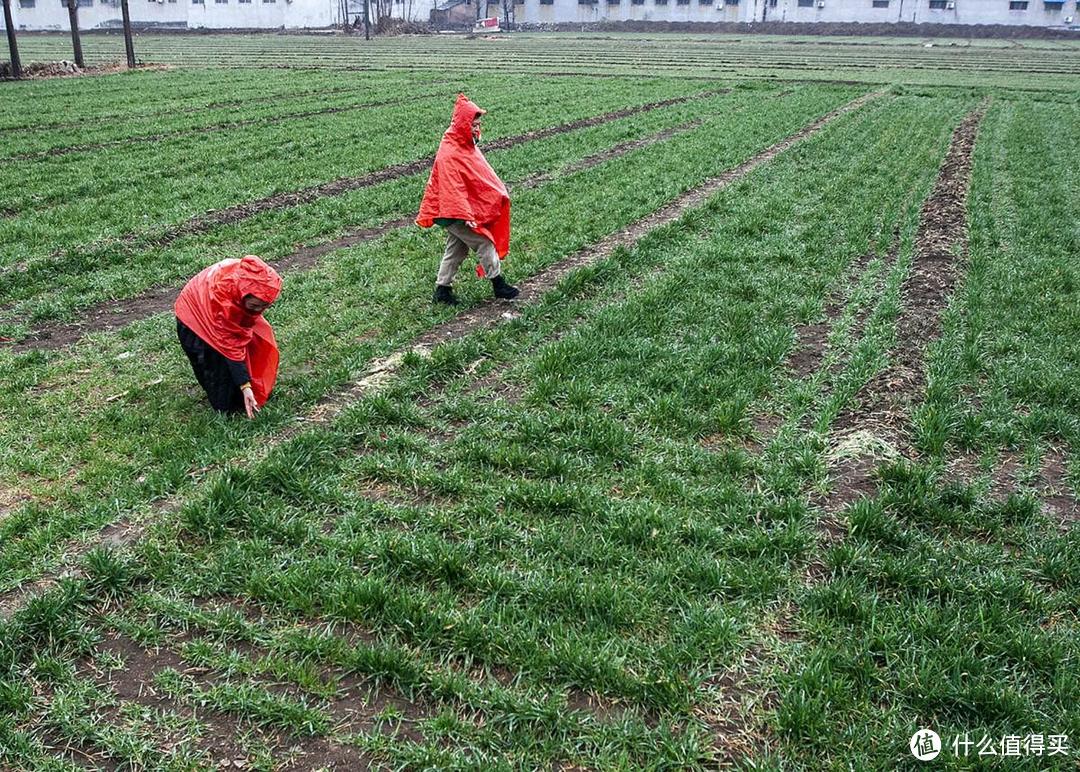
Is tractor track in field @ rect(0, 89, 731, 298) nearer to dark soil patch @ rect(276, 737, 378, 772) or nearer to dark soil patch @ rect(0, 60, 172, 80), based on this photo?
dark soil patch @ rect(276, 737, 378, 772)

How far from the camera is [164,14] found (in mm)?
71562

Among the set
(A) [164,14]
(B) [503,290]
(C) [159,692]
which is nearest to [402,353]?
(B) [503,290]

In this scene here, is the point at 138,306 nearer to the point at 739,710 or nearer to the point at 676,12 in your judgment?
the point at 739,710

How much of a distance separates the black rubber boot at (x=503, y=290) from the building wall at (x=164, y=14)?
251 feet

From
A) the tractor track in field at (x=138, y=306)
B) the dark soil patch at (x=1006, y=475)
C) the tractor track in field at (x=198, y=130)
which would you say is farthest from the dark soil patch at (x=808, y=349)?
the tractor track in field at (x=198, y=130)

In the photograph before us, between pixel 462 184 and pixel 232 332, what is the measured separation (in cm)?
285

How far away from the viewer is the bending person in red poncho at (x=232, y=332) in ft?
16.4

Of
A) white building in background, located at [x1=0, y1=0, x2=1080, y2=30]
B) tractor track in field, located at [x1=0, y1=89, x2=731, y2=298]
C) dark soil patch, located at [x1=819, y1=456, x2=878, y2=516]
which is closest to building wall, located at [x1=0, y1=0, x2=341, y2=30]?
white building in background, located at [x1=0, y1=0, x2=1080, y2=30]

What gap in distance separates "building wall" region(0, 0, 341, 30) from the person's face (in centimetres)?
7857

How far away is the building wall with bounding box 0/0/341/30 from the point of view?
234ft

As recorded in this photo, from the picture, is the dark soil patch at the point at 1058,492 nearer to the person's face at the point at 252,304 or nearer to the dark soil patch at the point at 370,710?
the dark soil patch at the point at 370,710

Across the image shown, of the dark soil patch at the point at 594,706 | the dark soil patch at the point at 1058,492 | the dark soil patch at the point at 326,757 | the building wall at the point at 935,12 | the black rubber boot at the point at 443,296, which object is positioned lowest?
the dark soil patch at the point at 326,757

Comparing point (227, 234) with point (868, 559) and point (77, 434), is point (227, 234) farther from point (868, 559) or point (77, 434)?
point (868, 559)

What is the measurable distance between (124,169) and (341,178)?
362 cm
